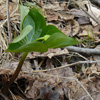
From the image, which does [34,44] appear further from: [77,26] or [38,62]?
[77,26]

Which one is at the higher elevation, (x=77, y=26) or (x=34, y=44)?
(x=34, y=44)

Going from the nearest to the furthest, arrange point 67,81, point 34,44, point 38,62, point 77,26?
point 34,44, point 67,81, point 38,62, point 77,26

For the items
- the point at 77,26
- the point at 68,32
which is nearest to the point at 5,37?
the point at 68,32

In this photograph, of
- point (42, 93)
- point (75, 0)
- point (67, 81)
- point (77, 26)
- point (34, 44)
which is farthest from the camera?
point (75, 0)

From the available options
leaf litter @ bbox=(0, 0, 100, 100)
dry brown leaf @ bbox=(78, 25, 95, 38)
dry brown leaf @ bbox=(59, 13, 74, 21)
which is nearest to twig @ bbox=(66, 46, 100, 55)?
leaf litter @ bbox=(0, 0, 100, 100)

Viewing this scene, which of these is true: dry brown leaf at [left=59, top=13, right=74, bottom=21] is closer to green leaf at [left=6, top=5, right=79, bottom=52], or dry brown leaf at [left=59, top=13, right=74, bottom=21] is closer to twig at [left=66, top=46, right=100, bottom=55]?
twig at [left=66, top=46, right=100, bottom=55]

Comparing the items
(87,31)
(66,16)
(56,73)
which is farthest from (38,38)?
(66,16)

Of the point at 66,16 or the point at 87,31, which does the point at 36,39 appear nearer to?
the point at 87,31


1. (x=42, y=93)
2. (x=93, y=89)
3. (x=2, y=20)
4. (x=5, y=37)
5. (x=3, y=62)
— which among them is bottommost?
(x=93, y=89)

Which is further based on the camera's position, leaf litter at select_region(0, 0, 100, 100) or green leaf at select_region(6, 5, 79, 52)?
leaf litter at select_region(0, 0, 100, 100)
